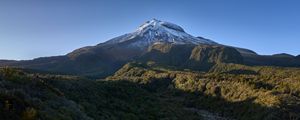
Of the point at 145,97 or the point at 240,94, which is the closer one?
the point at 145,97

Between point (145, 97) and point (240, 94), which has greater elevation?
point (145, 97)

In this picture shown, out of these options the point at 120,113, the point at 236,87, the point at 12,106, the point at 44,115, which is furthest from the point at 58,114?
the point at 236,87

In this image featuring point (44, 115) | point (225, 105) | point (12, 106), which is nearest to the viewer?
point (12, 106)

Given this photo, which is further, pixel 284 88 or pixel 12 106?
pixel 284 88

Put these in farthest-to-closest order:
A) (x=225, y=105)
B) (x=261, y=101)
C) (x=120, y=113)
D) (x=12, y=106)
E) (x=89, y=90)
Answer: (x=225, y=105) < (x=261, y=101) < (x=89, y=90) < (x=120, y=113) < (x=12, y=106)

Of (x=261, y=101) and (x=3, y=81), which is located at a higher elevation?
(x=3, y=81)

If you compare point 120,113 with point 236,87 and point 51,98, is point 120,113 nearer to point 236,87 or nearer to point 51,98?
point 51,98

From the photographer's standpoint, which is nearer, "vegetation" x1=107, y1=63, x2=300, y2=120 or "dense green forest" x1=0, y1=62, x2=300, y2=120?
"dense green forest" x1=0, y1=62, x2=300, y2=120

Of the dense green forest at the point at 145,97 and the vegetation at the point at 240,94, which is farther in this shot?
the vegetation at the point at 240,94
